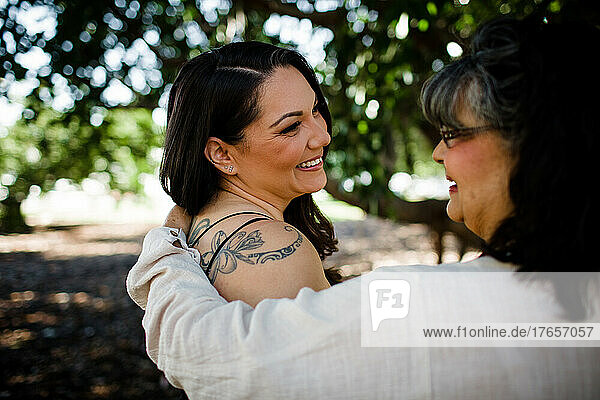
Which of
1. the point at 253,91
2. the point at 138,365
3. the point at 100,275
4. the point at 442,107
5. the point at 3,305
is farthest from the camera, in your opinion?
the point at 100,275

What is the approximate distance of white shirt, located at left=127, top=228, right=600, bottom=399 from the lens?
1.13m

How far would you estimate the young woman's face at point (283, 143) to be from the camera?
1834 millimetres

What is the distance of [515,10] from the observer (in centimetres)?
389

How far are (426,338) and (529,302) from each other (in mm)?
247

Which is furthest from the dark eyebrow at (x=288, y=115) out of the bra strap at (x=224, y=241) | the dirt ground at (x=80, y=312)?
the dirt ground at (x=80, y=312)

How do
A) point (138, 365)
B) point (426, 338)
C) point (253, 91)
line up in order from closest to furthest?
1. point (426, 338)
2. point (253, 91)
3. point (138, 365)

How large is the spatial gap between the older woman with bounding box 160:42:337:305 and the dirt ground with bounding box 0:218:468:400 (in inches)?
31.1

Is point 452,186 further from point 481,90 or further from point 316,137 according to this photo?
point 316,137

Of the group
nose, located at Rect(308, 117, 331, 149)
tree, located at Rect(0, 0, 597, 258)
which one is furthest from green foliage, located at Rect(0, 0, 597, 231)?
nose, located at Rect(308, 117, 331, 149)

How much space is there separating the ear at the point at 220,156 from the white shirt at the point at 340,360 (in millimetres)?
746

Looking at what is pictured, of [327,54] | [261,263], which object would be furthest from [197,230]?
[327,54]

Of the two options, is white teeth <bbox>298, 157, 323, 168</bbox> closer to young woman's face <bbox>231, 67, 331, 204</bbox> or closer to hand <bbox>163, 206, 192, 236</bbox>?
young woman's face <bbox>231, 67, 331, 204</bbox>

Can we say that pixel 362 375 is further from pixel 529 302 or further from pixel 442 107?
pixel 442 107

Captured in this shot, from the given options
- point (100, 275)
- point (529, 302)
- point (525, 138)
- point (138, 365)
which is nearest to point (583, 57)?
point (525, 138)
